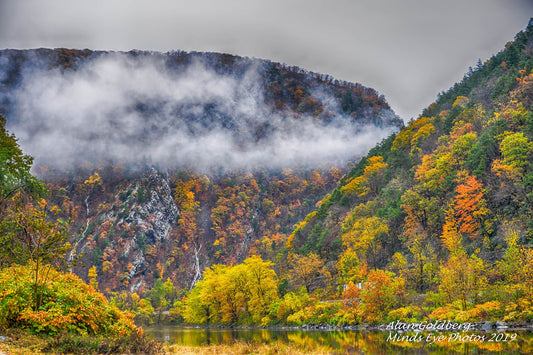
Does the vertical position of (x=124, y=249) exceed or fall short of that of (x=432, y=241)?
it exceeds it

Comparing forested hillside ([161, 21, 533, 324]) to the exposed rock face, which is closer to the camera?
forested hillside ([161, 21, 533, 324])

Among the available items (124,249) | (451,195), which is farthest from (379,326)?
(124,249)

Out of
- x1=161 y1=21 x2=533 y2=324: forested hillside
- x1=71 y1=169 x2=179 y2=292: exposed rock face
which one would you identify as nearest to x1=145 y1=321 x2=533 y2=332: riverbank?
x1=161 y1=21 x2=533 y2=324: forested hillside

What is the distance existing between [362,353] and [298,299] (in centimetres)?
3943

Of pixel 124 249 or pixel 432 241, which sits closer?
pixel 432 241

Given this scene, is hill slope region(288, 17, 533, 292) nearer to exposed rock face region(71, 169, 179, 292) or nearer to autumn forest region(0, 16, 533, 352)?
autumn forest region(0, 16, 533, 352)

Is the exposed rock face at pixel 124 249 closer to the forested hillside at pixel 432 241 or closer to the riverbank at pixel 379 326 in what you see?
the forested hillside at pixel 432 241

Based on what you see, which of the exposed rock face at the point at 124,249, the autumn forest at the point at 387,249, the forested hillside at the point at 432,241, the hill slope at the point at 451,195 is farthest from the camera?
the exposed rock face at the point at 124,249

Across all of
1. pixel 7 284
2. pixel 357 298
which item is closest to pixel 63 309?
pixel 7 284

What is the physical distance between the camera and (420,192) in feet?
214

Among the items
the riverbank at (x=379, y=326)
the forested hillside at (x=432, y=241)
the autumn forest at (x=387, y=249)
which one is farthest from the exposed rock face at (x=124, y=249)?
the riverbank at (x=379, y=326)

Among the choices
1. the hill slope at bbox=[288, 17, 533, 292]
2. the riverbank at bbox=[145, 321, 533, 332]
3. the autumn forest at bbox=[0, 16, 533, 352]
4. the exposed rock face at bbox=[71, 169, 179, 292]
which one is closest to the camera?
the autumn forest at bbox=[0, 16, 533, 352]

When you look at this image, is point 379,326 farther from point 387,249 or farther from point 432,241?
point 387,249

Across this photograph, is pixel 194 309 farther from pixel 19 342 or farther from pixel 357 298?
pixel 19 342
